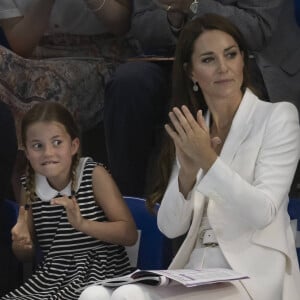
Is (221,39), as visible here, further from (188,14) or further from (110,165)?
(110,165)

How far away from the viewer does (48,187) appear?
2422 mm

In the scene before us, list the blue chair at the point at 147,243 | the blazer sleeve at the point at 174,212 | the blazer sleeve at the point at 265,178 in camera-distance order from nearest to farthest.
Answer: the blazer sleeve at the point at 265,178, the blazer sleeve at the point at 174,212, the blue chair at the point at 147,243

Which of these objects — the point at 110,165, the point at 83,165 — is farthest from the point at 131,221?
the point at 110,165

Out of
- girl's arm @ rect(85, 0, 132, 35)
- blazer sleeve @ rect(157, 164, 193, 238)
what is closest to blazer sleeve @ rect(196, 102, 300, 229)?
blazer sleeve @ rect(157, 164, 193, 238)

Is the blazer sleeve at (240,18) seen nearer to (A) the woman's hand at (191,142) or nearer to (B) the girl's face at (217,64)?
(B) the girl's face at (217,64)

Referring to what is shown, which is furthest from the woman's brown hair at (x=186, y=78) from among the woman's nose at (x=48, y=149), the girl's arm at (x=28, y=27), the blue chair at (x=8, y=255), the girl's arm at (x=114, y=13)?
the girl's arm at (x=28, y=27)

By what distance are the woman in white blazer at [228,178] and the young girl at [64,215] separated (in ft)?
0.62

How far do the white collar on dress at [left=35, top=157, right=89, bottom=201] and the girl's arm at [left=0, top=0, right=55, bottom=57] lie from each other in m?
0.57

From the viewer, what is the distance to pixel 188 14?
262 cm

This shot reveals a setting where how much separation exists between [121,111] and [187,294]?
92 centimetres

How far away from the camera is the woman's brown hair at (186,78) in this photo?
86.1 inches

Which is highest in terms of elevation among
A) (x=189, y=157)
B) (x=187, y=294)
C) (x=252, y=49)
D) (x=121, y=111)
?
(x=252, y=49)

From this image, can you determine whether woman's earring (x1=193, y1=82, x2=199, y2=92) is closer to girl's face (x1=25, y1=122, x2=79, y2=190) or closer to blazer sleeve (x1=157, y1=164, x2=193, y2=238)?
blazer sleeve (x1=157, y1=164, x2=193, y2=238)

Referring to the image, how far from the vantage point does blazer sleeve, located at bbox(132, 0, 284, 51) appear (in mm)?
2602
